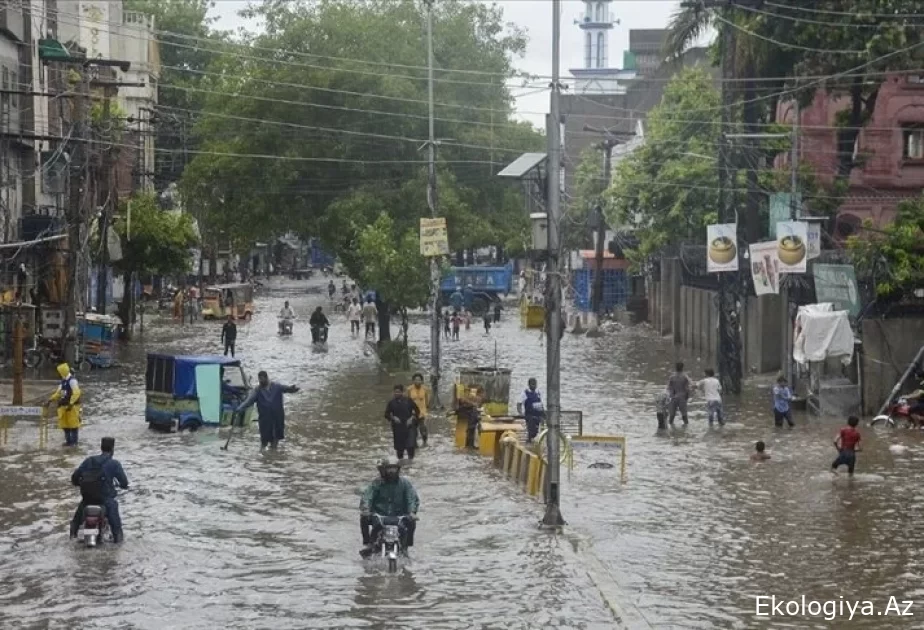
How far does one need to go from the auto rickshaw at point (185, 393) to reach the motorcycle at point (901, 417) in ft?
40.9

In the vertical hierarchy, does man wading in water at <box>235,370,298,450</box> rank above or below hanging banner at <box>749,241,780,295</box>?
below

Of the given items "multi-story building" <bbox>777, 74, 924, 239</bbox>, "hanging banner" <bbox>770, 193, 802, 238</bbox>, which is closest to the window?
"multi-story building" <bbox>777, 74, 924, 239</bbox>

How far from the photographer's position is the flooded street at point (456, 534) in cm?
1526

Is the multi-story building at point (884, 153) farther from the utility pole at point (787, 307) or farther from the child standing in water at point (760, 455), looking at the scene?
the child standing in water at point (760, 455)

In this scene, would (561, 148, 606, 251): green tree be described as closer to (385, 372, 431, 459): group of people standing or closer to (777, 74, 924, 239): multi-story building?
(777, 74, 924, 239): multi-story building

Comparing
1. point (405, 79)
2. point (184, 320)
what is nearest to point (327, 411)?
point (405, 79)

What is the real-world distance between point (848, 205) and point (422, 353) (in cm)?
1585

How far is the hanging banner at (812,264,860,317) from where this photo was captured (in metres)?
33.2

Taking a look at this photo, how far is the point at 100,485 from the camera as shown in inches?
707

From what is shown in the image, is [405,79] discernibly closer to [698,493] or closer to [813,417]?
[813,417]

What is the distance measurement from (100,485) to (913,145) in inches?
1653

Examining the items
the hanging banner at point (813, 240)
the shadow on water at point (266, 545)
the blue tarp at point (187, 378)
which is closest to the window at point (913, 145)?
the hanging banner at point (813, 240)

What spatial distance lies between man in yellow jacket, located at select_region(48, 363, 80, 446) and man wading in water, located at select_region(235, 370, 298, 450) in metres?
3.05

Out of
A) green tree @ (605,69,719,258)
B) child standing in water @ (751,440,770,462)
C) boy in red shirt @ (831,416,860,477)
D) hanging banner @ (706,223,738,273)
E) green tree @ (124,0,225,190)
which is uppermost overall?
green tree @ (124,0,225,190)
